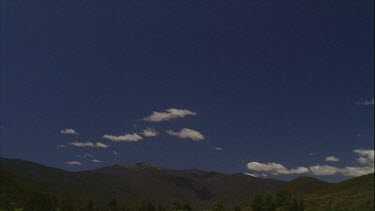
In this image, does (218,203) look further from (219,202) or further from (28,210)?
(28,210)

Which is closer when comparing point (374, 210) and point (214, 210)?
point (214, 210)

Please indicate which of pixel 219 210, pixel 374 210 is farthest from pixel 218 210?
pixel 374 210

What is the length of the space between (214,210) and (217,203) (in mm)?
29322

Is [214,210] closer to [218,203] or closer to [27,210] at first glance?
[218,203]

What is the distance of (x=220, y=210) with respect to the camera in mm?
163625

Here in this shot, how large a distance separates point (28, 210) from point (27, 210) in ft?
5.50

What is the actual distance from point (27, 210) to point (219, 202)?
3408 inches

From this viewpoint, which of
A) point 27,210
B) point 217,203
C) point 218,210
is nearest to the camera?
point 218,210

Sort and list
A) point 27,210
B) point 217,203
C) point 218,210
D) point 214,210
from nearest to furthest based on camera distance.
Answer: point 214,210, point 218,210, point 217,203, point 27,210

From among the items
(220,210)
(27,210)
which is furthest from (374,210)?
(27,210)

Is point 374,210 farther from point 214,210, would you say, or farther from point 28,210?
point 28,210

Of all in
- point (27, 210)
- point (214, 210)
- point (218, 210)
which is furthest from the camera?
point (27, 210)

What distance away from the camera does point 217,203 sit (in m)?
175

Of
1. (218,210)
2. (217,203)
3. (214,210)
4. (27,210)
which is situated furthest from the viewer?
(27,210)
